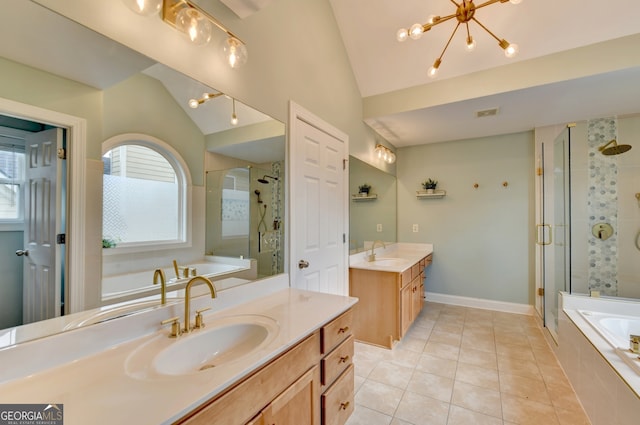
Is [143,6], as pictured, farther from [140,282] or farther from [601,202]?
[601,202]

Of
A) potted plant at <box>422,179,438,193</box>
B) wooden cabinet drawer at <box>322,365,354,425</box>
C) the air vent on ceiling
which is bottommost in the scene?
wooden cabinet drawer at <box>322,365,354,425</box>

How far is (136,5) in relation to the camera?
1032 mm

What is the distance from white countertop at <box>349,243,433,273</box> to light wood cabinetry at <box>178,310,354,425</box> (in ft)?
4.24

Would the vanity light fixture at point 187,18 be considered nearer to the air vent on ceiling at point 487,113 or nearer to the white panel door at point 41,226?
the white panel door at point 41,226

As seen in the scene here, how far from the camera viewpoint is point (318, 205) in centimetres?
229

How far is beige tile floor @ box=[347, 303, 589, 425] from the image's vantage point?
1.77m

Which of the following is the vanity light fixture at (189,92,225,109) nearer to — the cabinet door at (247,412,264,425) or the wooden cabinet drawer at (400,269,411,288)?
the cabinet door at (247,412,264,425)

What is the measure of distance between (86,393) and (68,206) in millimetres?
598

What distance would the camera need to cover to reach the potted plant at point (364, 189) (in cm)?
320

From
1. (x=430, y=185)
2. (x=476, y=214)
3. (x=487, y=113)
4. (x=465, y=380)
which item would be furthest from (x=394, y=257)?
(x=487, y=113)

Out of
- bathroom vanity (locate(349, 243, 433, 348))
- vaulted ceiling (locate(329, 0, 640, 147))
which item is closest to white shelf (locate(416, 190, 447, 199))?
vaulted ceiling (locate(329, 0, 640, 147))

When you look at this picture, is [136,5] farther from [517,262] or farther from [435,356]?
[517,262]

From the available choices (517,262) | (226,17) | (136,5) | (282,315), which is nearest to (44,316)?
(282,315)

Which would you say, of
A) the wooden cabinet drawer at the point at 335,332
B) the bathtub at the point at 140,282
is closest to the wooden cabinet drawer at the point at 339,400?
the wooden cabinet drawer at the point at 335,332
